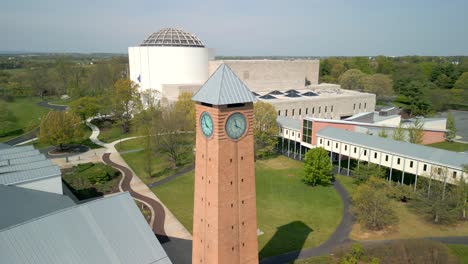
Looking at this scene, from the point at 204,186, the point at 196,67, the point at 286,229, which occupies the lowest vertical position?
the point at 286,229

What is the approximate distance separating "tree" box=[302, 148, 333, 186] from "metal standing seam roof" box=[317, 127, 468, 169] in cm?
617

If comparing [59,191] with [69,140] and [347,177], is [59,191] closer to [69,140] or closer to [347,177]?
[69,140]

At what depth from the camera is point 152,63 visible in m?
73.1

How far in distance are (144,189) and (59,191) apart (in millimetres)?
10937

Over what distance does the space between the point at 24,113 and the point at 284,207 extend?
79840 mm

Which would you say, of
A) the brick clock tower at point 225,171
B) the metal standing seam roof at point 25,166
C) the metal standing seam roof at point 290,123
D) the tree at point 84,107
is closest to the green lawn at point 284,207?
the metal standing seam roof at point 290,123

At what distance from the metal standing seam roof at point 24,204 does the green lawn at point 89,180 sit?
35.8ft

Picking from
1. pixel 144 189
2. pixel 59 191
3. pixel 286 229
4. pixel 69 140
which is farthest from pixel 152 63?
pixel 286 229

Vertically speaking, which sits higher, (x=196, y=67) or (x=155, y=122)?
(x=196, y=67)

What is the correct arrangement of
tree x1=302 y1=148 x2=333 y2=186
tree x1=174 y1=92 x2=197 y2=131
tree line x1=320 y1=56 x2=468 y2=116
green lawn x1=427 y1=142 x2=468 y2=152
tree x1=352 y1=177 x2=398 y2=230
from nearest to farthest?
tree x1=352 y1=177 x2=398 y2=230 < tree x1=302 y1=148 x2=333 y2=186 < tree x1=174 y1=92 x2=197 y2=131 < green lawn x1=427 y1=142 x2=468 y2=152 < tree line x1=320 y1=56 x2=468 y2=116

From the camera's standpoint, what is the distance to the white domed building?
7231cm

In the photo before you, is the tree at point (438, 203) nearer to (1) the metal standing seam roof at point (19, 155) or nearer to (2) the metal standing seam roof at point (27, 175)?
(2) the metal standing seam roof at point (27, 175)

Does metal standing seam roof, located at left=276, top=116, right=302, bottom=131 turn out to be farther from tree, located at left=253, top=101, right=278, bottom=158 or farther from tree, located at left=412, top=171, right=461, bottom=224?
tree, located at left=412, top=171, right=461, bottom=224

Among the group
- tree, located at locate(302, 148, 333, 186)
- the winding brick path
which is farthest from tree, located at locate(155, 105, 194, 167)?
tree, located at locate(302, 148, 333, 186)
